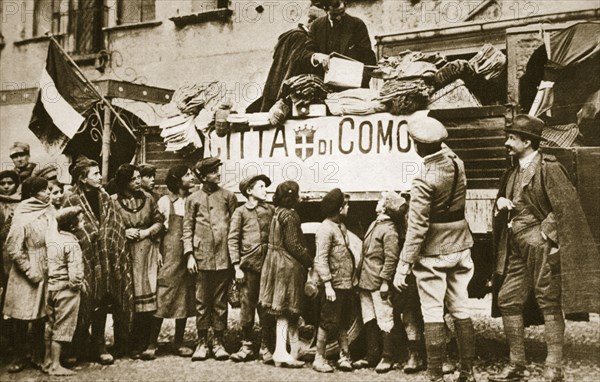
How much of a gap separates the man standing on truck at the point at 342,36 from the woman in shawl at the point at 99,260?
2.69 metres

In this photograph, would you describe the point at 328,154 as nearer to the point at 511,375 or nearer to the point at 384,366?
the point at 384,366

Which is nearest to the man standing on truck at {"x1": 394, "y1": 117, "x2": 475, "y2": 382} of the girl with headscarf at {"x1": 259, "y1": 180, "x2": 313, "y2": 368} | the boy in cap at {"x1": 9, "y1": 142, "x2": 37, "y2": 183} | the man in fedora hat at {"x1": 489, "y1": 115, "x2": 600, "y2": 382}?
the man in fedora hat at {"x1": 489, "y1": 115, "x2": 600, "y2": 382}

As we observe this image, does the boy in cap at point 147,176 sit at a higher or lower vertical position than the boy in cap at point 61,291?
higher

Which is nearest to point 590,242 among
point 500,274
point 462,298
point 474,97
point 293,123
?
point 500,274

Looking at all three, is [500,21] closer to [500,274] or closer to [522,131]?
[522,131]

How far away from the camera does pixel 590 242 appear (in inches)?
188

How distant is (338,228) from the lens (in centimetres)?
548

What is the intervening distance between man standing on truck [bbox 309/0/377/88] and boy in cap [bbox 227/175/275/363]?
6.03 feet

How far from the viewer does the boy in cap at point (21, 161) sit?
6539mm

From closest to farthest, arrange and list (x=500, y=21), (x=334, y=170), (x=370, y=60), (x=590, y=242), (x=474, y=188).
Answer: (x=590, y=242)
(x=474, y=188)
(x=334, y=170)
(x=370, y=60)
(x=500, y=21)

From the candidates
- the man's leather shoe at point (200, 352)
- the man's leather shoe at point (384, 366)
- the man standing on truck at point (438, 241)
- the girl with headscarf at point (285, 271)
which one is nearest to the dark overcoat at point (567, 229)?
the man standing on truck at point (438, 241)

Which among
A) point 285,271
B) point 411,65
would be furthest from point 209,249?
point 411,65

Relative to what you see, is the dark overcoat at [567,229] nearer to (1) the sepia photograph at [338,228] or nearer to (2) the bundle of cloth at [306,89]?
(1) the sepia photograph at [338,228]

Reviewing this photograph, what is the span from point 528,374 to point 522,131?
1.76m
